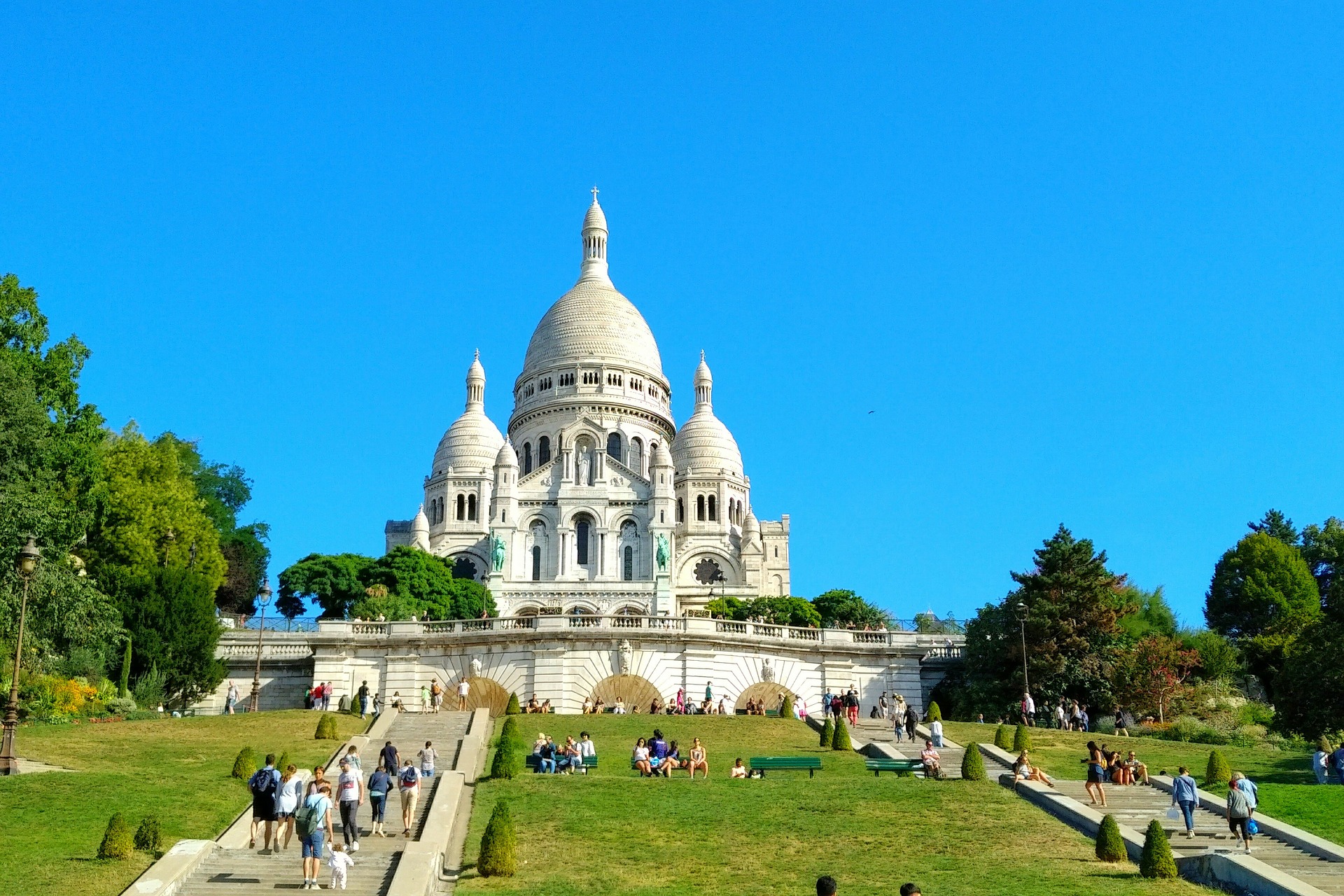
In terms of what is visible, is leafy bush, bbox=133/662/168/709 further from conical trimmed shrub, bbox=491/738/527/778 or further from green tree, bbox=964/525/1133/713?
green tree, bbox=964/525/1133/713

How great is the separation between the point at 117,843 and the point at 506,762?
822 centimetres

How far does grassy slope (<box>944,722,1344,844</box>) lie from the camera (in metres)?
24.6

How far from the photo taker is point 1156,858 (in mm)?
19859

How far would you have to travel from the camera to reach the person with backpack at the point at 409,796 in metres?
22.6

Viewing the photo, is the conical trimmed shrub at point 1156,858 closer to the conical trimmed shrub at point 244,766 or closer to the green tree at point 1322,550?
the conical trimmed shrub at point 244,766

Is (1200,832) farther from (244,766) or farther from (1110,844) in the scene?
(244,766)

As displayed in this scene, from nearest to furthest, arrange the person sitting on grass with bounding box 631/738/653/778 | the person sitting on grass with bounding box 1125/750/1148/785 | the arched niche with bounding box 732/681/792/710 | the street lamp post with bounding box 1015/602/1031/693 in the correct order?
1. the person sitting on grass with bounding box 1125/750/1148/785
2. the person sitting on grass with bounding box 631/738/653/778
3. the street lamp post with bounding box 1015/602/1031/693
4. the arched niche with bounding box 732/681/792/710

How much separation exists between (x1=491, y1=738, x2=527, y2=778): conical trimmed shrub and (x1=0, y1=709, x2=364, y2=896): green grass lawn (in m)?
4.31

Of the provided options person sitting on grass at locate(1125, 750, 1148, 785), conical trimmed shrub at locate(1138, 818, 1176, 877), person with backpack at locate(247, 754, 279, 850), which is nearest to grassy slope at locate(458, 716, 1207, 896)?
conical trimmed shrub at locate(1138, 818, 1176, 877)

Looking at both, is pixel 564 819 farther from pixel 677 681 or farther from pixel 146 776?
pixel 677 681

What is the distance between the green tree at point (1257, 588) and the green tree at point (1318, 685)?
100.0 feet

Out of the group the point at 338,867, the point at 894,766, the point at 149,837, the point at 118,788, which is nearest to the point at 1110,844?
the point at 894,766

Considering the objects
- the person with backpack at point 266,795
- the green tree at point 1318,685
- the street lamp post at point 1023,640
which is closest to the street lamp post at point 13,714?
the person with backpack at point 266,795

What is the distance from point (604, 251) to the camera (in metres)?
118
